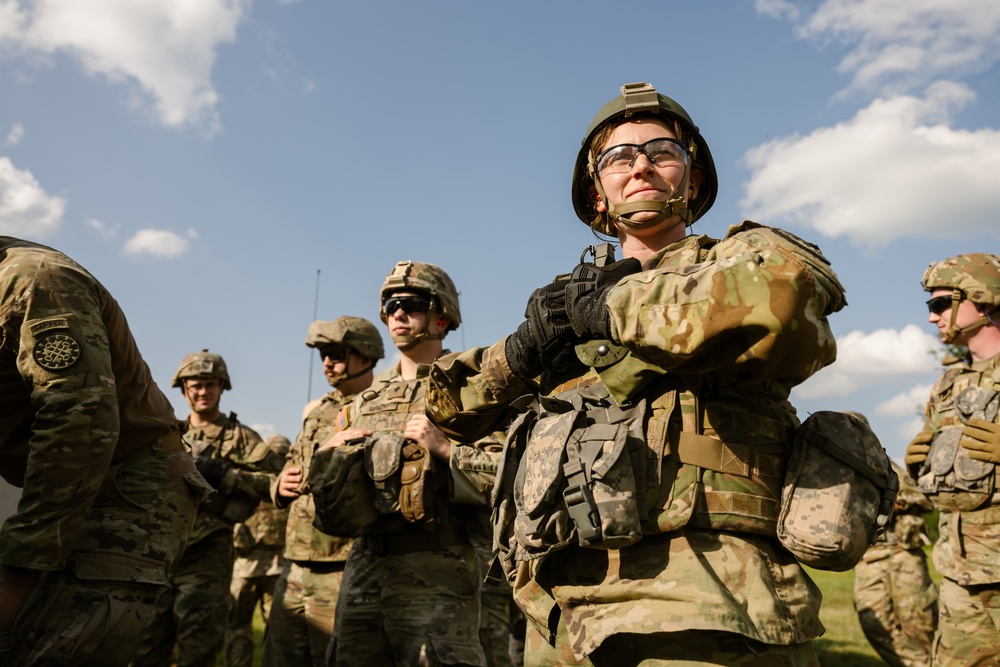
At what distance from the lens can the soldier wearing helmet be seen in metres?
2.38

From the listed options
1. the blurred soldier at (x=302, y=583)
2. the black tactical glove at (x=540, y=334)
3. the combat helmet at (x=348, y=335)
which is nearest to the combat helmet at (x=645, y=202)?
the black tactical glove at (x=540, y=334)

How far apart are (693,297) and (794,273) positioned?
28 centimetres

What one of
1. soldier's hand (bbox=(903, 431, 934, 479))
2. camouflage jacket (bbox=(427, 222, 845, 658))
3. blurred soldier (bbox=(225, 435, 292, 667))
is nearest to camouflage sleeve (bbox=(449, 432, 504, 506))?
camouflage jacket (bbox=(427, 222, 845, 658))

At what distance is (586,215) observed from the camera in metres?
3.91

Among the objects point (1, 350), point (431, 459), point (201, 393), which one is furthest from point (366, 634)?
point (201, 393)

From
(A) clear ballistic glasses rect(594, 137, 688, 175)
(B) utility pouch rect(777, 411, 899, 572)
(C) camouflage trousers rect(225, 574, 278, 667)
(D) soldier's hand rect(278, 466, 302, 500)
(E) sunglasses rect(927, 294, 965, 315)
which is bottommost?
(C) camouflage trousers rect(225, 574, 278, 667)

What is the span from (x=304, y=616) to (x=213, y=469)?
2.80 metres

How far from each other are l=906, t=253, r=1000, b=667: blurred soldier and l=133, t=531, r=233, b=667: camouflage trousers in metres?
6.30

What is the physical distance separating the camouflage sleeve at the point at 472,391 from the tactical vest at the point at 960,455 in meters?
4.12

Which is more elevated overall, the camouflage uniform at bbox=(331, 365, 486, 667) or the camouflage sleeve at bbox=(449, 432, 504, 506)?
the camouflage sleeve at bbox=(449, 432, 504, 506)

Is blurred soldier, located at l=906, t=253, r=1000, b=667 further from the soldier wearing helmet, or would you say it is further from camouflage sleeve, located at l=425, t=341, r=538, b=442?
camouflage sleeve, located at l=425, t=341, r=538, b=442

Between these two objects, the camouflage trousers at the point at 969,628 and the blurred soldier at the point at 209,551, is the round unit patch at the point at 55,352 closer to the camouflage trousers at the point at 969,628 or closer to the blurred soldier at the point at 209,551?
the blurred soldier at the point at 209,551

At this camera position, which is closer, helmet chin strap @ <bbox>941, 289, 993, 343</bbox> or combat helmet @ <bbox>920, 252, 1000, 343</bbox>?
combat helmet @ <bbox>920, 252, 1000, 343</bbox>

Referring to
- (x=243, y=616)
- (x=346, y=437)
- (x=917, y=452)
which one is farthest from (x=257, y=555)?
(x=917, y=452)
